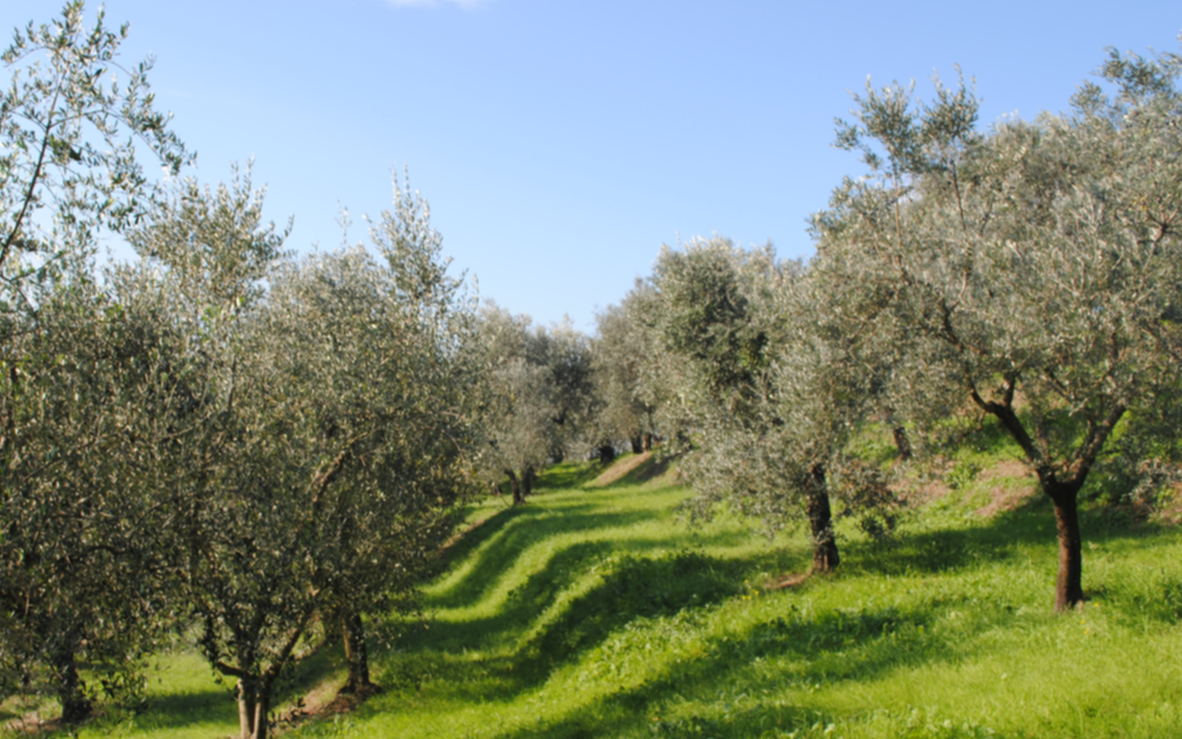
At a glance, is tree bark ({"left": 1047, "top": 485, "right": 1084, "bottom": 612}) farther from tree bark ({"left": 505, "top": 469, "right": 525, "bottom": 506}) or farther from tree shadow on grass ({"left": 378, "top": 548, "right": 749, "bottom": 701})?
tree bark ({"left": 505, "top": 469, "right": 525, "bottom": 506})

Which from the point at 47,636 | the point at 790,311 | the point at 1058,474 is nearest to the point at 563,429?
the point at 790,311

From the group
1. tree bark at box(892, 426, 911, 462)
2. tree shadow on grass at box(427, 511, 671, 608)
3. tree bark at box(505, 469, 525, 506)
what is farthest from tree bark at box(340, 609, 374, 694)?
tree bark at box(505, 469, 525, 506)

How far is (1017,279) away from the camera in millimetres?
11336

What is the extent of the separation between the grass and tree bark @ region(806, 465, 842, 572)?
1.98 feet

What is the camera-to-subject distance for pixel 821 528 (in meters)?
18.3

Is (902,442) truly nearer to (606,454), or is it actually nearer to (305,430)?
(305,430)

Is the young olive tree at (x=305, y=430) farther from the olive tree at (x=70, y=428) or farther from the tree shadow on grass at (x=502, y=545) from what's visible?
the tree shadow on grass at (x=502, y=545)

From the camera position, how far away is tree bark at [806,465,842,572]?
688 inches

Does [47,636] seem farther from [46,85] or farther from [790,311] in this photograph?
[790,311]

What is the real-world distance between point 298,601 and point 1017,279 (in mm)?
12174

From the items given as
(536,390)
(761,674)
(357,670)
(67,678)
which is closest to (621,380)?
(536,390)

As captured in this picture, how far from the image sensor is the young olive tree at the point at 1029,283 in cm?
1062

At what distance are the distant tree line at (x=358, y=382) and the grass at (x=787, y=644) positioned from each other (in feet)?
5.73

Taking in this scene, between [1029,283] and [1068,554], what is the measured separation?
483 centimetres
